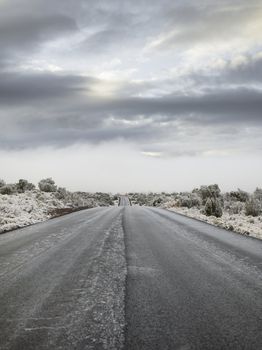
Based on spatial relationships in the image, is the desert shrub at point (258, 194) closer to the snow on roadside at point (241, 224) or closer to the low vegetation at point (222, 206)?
the low vegetation at point (222, 206)

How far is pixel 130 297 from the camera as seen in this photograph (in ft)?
21.6

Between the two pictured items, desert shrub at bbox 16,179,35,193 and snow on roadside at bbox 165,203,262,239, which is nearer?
snow on roadside at bbox 165,203,262,239

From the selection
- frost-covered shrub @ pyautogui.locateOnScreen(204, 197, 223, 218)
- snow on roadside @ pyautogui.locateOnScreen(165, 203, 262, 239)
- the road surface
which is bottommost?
the road surface

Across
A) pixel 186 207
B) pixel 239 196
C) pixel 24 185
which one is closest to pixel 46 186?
pixel 24 185

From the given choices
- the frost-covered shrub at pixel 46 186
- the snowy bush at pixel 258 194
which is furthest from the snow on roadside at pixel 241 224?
the frost-covered shrub at pixel 46 186

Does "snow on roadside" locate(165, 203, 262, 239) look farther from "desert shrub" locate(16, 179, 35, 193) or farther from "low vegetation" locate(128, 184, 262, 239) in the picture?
"desert shrub" locate(16, 179, 35, 193)

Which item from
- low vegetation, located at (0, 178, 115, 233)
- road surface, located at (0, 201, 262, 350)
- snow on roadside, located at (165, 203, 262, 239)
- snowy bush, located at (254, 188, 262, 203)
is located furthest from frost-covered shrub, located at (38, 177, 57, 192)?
road surface, located at (0, 201, 262, 350)

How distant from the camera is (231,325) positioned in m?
5.25

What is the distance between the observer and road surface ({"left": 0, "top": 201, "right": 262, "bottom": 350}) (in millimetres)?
4797

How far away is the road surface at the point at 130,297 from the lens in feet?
15.7

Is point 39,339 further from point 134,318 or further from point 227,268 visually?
point 227,268

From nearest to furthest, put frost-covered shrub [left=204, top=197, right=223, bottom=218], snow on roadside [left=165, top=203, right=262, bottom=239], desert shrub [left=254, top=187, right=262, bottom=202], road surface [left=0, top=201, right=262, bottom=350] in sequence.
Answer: road surface [left=0, top=201, right=262, bottom=350]
snow on roadside [left=165, top=203, right=262, bottom=239]
frost-covered shrub [left=204, top=197, right=223, bottom=218]
desert shrub [left=254, top=187, right=262, bottom=202]

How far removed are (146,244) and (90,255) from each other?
2803mm

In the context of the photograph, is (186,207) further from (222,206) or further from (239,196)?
(239,196)
